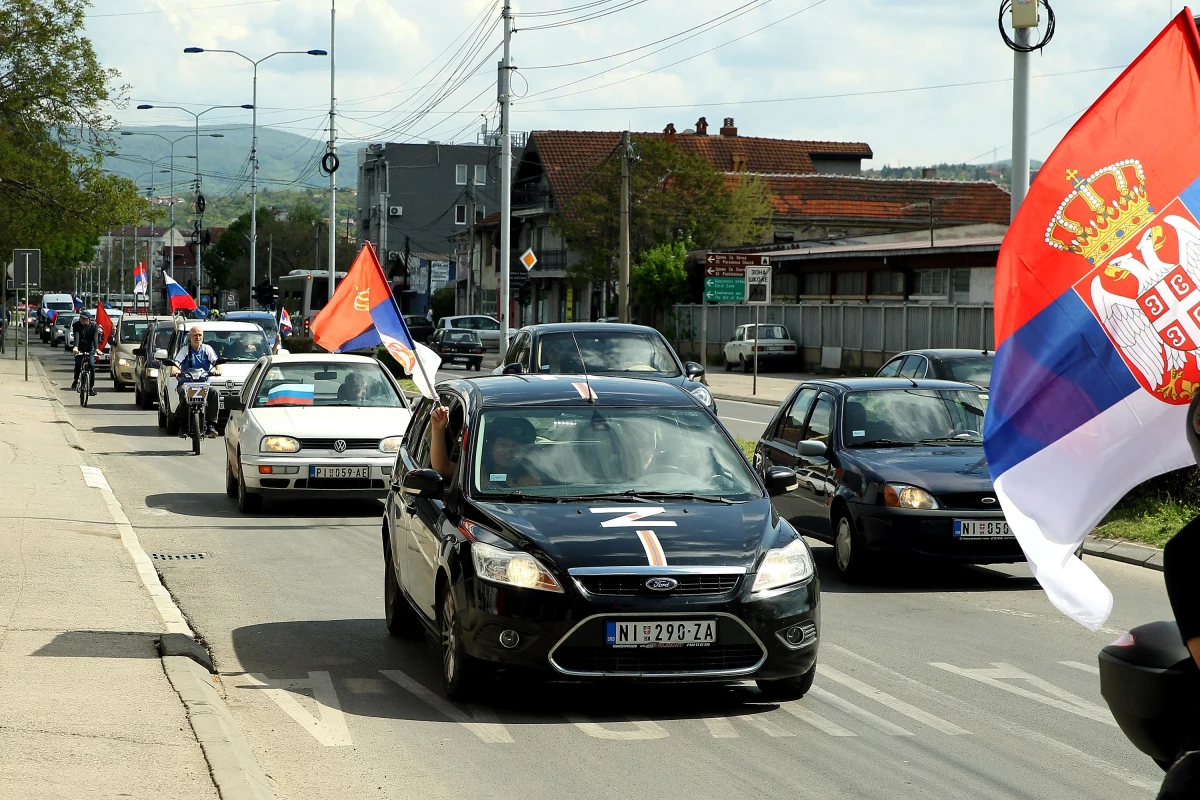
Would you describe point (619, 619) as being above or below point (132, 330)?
below

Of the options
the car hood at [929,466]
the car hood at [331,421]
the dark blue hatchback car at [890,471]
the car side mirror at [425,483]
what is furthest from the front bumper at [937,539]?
the car hood at [331,421]

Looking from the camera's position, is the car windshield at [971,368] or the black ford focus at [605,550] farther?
the car windshield at [971,368]

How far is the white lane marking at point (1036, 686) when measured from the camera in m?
7.47

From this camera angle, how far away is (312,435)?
15.5 metres

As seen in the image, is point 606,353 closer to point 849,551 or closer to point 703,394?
point 703,394

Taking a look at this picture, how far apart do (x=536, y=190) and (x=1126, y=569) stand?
78.3m

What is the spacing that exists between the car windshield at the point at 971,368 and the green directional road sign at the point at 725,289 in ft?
71.7

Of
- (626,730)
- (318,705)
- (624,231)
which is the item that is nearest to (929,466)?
(626,730)

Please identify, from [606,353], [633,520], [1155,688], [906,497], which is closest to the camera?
[1155,688]

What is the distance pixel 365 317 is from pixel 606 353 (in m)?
4.10

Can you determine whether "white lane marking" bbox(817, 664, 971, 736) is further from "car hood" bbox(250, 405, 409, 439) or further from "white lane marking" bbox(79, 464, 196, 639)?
"car hood" bbox(250, 405, 409, 439)

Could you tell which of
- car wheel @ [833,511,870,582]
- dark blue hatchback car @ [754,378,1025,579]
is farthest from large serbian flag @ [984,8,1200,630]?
car wheel @ [833,511,870,582]

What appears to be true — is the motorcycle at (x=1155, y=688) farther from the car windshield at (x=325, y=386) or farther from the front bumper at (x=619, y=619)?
the car windshield at (x=325, y=386)

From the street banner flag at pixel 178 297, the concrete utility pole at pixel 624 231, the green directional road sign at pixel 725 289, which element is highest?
the concrete utility pole at pixel 624 231
